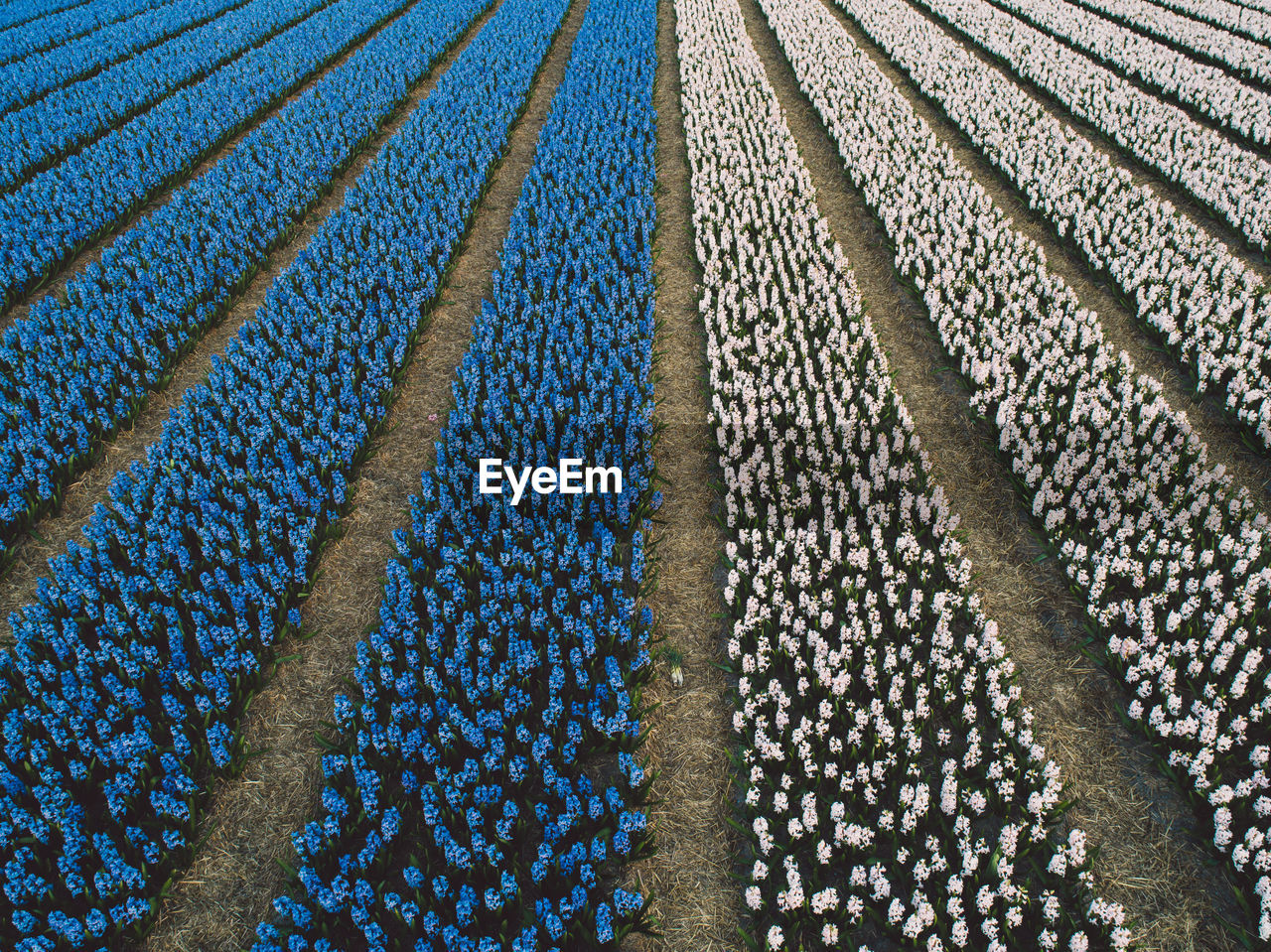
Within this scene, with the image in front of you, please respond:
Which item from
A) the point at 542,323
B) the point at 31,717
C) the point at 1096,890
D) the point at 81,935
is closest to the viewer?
the point at 81,935

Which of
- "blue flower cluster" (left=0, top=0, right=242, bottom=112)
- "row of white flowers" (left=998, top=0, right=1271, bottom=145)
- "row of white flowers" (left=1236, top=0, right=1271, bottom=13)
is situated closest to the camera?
"row of white flowers" (left=998, top=0, right=1271, bottom=145)

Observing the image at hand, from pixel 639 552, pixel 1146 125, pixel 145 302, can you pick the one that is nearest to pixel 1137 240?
pixel 1146 125

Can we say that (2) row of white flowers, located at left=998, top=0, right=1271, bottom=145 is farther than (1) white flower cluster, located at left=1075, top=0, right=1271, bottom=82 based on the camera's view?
No

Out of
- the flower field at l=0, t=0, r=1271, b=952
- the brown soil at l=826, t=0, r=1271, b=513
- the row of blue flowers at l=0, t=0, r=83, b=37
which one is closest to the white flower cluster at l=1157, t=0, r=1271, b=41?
the brown soil at l=826, t=0, r=1271, b=513

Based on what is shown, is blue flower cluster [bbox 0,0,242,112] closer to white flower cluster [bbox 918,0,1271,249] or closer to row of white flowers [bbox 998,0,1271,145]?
white flower cluster [bbox 918,0,1271,249]

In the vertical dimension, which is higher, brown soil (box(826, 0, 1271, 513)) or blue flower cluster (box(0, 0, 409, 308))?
blue flower cluster (box(0, 0, 409, 308))

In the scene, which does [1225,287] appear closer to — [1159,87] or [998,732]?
[998,732]

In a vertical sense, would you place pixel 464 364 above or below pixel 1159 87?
below

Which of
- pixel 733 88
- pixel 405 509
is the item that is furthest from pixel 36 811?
pixel 733 88
